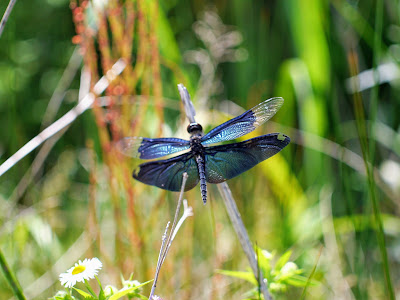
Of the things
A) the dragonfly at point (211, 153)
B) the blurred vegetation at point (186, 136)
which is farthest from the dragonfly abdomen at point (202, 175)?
the blurred vegetation at point (186, 136)

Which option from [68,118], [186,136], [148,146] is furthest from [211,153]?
[186,136]

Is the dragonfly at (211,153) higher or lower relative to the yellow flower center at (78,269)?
higher

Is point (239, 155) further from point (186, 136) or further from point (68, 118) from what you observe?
point (186, 136)

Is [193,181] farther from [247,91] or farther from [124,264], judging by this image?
[247,91]

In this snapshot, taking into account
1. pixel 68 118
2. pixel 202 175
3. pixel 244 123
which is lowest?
pixel 202 175

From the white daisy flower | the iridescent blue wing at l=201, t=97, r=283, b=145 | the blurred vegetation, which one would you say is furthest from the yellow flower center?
the blurred vegetation

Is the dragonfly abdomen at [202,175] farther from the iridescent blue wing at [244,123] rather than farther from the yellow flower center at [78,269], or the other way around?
the yellow flower center at [78,269]
